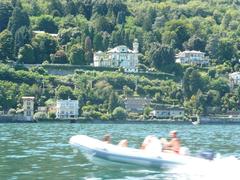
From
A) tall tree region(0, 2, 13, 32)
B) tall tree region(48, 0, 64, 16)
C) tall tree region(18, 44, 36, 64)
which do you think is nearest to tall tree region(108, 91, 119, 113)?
tall tree region(18, 44, 36, 64)

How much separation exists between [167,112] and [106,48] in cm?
3670

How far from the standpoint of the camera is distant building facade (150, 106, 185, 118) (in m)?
132

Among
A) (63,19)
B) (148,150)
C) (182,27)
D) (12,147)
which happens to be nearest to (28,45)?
(63,19)

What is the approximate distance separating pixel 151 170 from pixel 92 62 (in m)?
123

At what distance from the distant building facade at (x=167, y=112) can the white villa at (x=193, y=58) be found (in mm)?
29264

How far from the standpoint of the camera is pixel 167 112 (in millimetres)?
132875

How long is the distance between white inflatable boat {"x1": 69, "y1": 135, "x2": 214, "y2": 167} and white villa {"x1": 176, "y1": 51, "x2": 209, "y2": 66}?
426 ft

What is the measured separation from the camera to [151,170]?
104 ft

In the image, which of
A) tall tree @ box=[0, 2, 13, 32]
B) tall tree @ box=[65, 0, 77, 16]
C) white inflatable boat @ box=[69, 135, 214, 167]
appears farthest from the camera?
tall tree @ box=[65, 0, 77, 16]

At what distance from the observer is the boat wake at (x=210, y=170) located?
2955 cm

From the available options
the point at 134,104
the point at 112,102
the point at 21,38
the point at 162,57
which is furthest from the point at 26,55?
the point at 162,57

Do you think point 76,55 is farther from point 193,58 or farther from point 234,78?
point 234,78

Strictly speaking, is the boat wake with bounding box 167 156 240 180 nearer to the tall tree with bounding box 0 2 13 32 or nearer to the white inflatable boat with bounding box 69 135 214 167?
the white inflatable boat with bounding box 69 135 214 167

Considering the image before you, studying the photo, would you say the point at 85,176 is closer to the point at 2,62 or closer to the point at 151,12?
the point at 2,62
